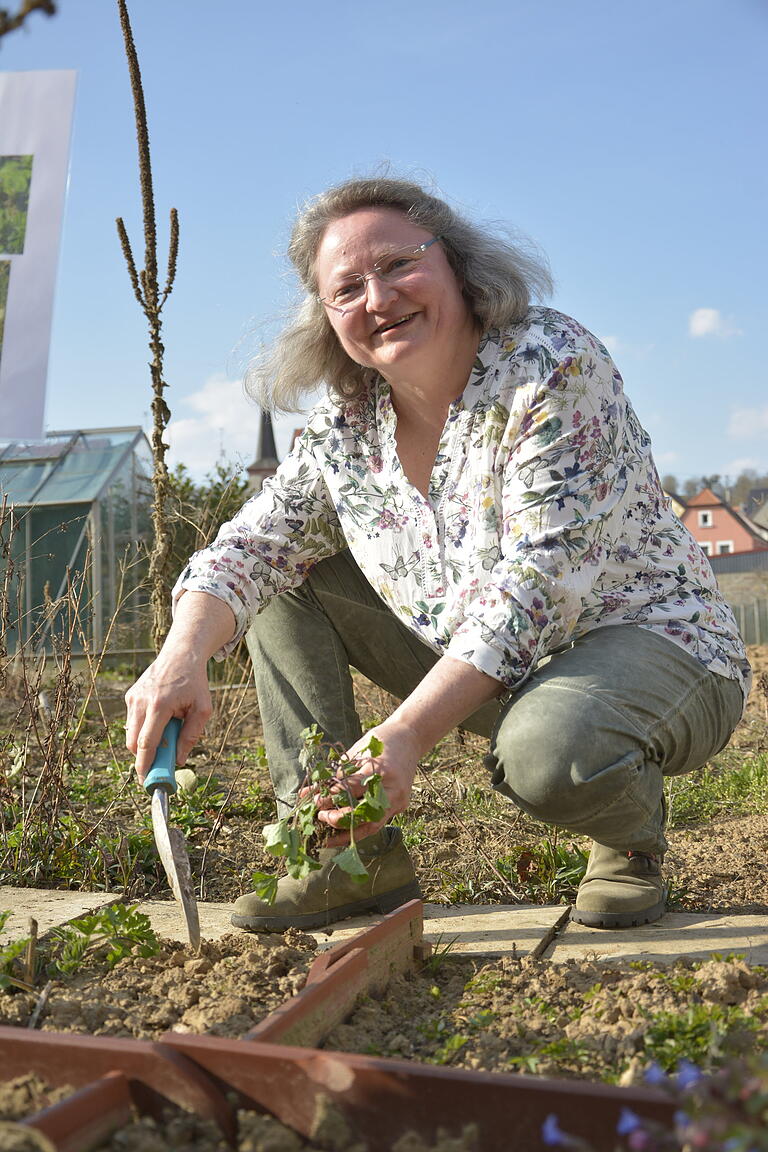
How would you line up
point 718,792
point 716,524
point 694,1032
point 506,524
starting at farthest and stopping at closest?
point 716,524
point 718,792
point 506,524
point 694,1032

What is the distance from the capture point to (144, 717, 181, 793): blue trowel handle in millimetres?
1828

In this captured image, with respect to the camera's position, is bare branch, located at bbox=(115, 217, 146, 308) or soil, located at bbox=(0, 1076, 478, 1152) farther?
bare branch, located at bbox=(115, 217, 146, 308)

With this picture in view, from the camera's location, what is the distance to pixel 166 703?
76.7 inches

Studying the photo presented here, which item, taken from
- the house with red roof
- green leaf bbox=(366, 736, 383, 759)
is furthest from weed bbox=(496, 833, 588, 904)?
the house with red roof

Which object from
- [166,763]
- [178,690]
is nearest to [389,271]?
[178,690]

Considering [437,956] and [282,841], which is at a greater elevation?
[282,841]

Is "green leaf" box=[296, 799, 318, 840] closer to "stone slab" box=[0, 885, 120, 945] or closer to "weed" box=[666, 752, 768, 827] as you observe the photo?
"stone slab" box=[0, 885, 120, 945]

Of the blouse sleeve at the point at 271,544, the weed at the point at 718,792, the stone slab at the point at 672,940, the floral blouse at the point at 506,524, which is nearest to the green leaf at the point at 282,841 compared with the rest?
the floral blouse at the point at 506,524

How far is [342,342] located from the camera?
241 centimetres

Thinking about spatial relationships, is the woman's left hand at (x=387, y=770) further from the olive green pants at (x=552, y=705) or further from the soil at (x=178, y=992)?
the olive green pants at (x=552, y=705)

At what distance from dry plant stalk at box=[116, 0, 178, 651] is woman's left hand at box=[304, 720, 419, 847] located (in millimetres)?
2522

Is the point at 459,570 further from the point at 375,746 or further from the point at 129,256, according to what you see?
the point at 129,256

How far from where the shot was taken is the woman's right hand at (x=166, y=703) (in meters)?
1.93

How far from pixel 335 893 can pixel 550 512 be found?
0.92 metres
